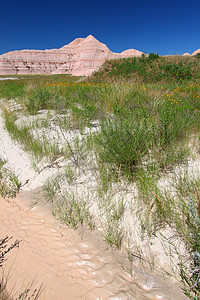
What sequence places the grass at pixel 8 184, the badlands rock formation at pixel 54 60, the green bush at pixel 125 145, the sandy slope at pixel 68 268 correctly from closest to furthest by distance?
the sandy slope at pixel 68 268
the green bush at pixel 125 145
the grass at pixel 8 184
the badlands rock formation at pixel 54 60

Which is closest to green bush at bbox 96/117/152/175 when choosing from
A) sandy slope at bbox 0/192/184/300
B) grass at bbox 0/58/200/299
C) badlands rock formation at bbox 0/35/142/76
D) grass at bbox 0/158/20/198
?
grass at bbox 0/58/200/299

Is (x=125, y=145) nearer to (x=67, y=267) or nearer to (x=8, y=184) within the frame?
(x=67, y=267)

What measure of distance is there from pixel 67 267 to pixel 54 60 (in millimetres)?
95167

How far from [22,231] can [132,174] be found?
1602 mm

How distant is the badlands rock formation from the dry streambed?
73.5m

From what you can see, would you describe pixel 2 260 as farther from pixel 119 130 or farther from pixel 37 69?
pixel 37 69

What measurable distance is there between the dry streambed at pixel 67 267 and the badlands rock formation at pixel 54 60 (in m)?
73.5

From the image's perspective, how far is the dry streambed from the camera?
4.55ft

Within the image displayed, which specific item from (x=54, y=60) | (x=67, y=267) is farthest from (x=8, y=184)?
(x=54, y=60)

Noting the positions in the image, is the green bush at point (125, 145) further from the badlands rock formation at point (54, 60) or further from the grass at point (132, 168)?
the badlands rock formation at point (54, 60)

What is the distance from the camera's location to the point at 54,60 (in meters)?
82.5

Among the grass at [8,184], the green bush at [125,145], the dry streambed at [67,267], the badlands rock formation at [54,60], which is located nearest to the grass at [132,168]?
the green bush at [125,145]

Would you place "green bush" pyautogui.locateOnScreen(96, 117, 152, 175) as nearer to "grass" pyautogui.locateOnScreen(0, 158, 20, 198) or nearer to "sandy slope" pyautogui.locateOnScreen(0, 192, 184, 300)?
"sandy slope" pyautogui.locateOnScreen(0, 192, 184, 300)

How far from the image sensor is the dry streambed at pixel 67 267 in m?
1.39
